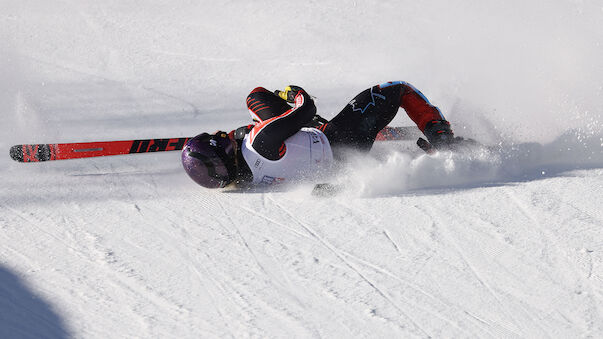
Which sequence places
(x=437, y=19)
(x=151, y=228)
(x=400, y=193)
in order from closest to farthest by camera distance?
(x=151, y=228), (x=400, y=193), (x=437, y=19)

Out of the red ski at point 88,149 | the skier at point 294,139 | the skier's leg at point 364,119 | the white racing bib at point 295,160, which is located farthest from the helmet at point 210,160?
the skier's leg at point 364,119

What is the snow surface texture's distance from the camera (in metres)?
3.17

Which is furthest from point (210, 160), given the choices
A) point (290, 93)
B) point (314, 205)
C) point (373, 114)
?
point (373, 114)

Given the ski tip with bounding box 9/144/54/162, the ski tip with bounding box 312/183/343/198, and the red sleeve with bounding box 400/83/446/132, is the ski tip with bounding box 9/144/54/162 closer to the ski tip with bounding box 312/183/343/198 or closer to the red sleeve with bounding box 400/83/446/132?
the ski tip with bounding box 312/183/343/198

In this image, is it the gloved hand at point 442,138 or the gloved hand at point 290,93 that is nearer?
the gloved hand at point 442,138

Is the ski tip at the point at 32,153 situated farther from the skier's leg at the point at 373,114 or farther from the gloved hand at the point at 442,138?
the gloved hand at the point at 442,138

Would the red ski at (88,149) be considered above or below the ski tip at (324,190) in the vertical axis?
below

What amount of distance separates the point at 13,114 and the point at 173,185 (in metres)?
2.56

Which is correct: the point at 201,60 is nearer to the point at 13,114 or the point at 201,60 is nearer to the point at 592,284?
the point at 13,114

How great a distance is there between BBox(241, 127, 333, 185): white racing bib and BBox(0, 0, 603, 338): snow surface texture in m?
0.12

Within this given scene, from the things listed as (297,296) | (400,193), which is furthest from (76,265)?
(400,193)

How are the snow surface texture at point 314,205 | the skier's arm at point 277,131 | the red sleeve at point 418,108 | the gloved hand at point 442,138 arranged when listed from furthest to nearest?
the red sleeve at point 418,108
the gloved hand at point 442,138
the skier's arm at point 277,131
the snow surface texture at point 314,205

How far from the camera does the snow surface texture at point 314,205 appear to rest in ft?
10.4

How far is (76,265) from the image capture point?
3.63 meters
